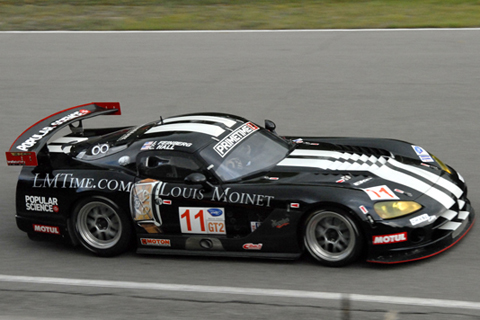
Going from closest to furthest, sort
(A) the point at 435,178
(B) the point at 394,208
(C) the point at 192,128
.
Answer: (B) the point at 394,208, (A) the point at 435,178, (C) the point at 192,128

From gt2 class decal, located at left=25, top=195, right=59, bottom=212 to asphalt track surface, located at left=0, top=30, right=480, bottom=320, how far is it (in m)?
0.46

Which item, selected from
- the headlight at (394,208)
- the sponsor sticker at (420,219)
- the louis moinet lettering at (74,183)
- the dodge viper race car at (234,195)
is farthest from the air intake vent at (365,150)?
the louis moinet lettering at (74,183)

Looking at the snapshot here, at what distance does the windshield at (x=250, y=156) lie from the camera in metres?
6.18

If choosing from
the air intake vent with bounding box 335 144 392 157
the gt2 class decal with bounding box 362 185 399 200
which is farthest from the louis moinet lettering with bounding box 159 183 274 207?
the air intake vent with bounding box 335 144 392 157

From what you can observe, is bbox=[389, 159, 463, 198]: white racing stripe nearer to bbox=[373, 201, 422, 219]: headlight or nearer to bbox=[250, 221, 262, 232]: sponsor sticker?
bbox=[373, 201, 422, 219]: headlight

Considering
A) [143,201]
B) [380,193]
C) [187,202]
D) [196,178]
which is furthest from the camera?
[143,201]

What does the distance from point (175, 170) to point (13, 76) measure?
7.28 m

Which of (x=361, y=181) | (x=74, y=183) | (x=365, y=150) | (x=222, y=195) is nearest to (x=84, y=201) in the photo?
(x=74, y=183)

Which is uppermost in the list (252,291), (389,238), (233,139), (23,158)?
(233,139)

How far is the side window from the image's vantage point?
6.16 metres

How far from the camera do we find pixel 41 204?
652 centimetres

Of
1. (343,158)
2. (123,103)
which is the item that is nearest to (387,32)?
(123,103)

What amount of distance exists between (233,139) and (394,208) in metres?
1.76

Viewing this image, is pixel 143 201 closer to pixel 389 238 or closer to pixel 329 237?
pixel 329 237
